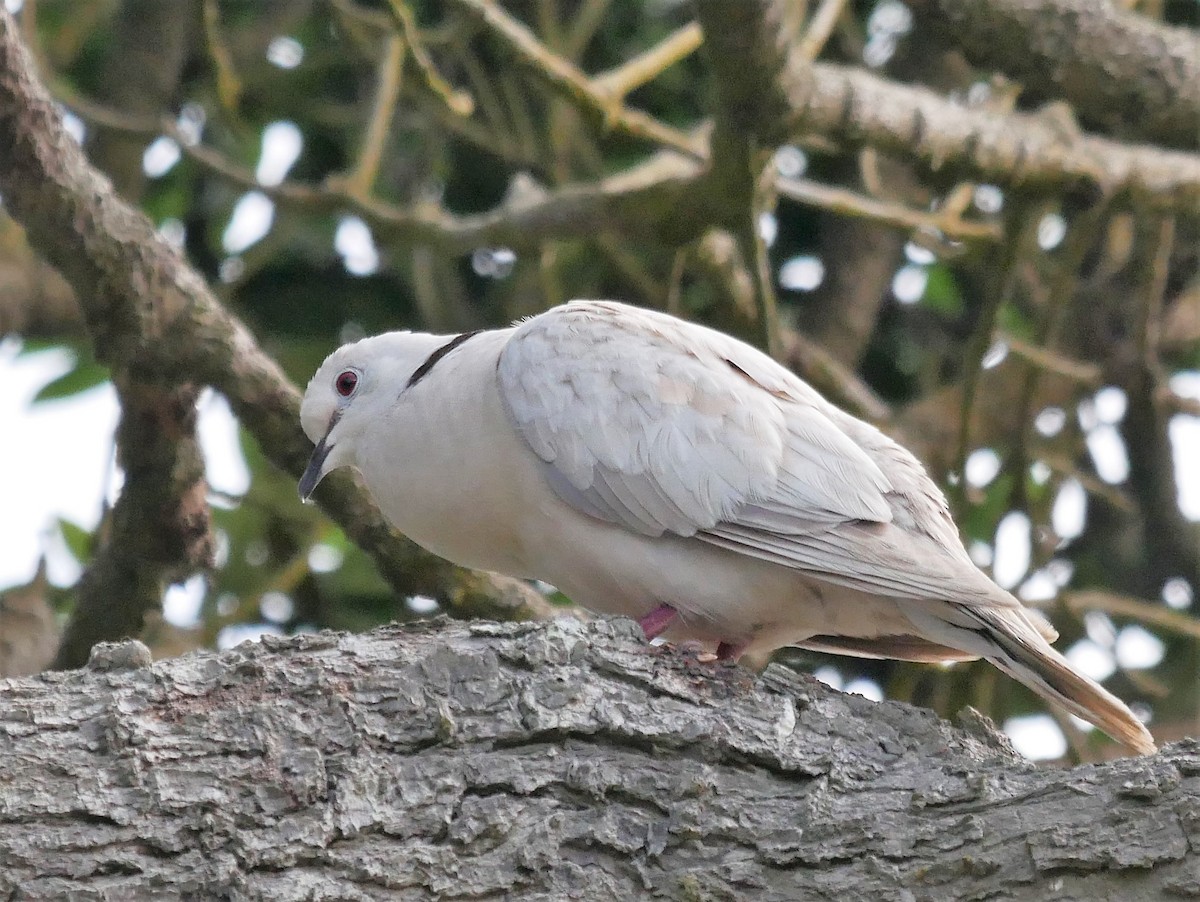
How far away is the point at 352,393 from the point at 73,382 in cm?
196

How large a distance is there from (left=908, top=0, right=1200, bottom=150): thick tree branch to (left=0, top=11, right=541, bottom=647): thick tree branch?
2272 millimetres

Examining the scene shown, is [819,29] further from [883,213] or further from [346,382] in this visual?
[346,382]

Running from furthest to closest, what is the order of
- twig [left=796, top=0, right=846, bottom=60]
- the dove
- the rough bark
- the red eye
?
twig [left=796, top=0, right=846, bottom=60] < the red eye < the dove < the rough bark

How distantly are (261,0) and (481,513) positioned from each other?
12.3ft

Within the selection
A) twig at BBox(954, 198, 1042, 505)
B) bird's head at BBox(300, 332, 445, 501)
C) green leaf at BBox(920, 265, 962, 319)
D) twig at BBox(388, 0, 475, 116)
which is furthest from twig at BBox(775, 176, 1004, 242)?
bird's head at BBox(300, 332, 445, 501)

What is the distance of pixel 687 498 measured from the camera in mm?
4008

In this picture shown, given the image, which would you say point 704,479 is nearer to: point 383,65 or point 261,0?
point 383,65

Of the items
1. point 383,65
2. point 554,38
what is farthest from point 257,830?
point 554,38

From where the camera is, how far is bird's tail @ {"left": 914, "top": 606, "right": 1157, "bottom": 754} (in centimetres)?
373

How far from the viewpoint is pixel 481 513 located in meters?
4.29

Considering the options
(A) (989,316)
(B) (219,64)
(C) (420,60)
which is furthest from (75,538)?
(A) (989,316)

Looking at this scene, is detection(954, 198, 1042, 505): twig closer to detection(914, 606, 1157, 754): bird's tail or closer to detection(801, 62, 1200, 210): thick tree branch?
detection(801, 62, 1200, 210): thick tree branch

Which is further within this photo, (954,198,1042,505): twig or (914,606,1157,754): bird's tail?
(954,198,1042,505): twig

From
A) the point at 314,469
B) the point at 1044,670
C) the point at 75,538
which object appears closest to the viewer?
the point at 1044,670
